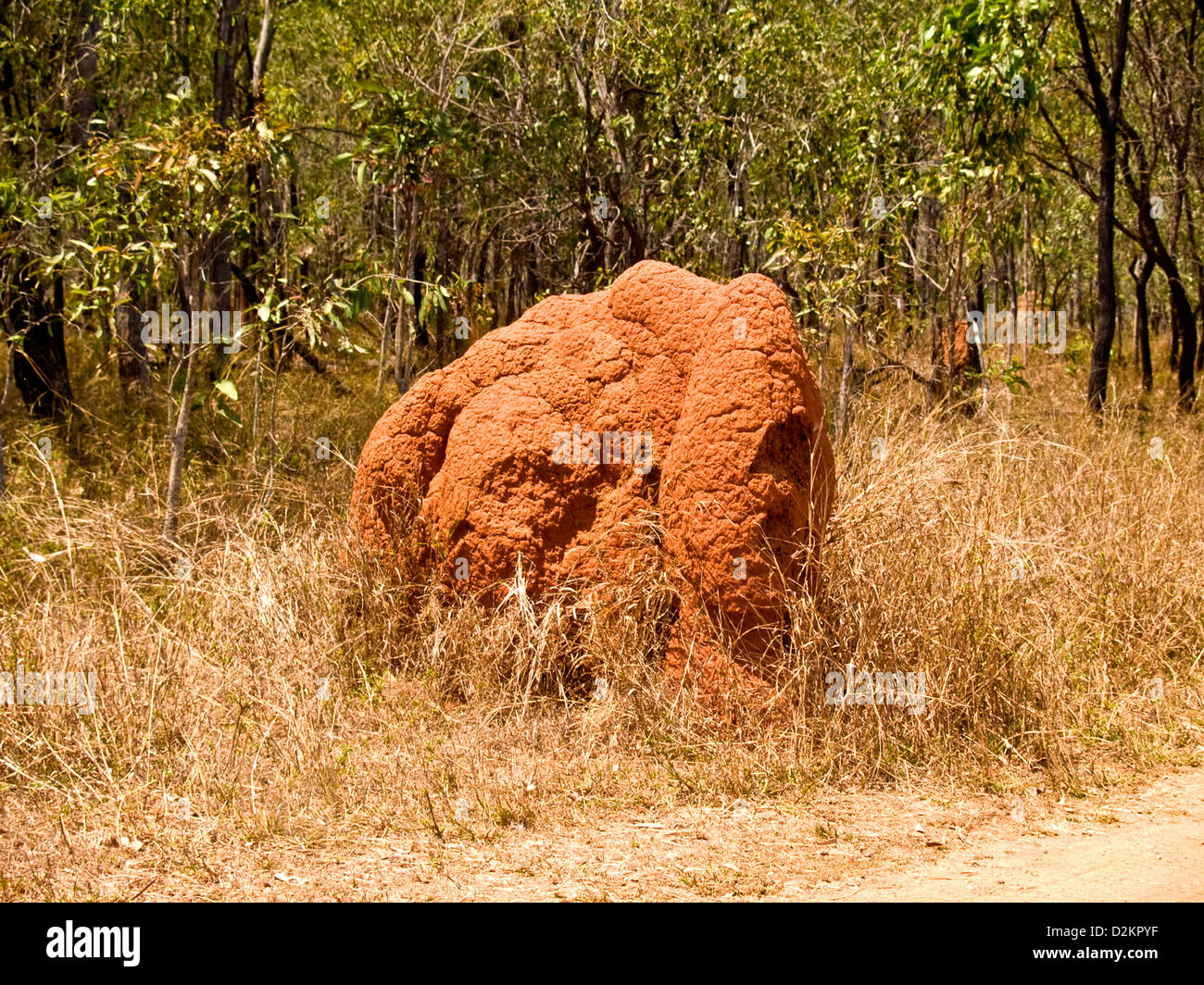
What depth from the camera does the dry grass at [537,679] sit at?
4.58 meters

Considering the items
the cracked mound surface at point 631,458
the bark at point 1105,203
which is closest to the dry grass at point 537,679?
the cracked mound surface at point 631,458

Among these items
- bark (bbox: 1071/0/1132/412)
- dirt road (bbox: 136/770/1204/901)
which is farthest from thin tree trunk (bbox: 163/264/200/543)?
bark (bbox: 1071/0/1132/412)

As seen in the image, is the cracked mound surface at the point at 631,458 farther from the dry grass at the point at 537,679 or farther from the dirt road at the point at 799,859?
the dirt road at the point at 799,859

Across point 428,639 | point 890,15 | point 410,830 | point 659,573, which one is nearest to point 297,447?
point 428,639

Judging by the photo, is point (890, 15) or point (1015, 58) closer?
point (1015, 58)

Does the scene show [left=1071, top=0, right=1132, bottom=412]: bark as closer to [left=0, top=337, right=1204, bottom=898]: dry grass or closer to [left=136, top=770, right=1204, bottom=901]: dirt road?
[left=0, top=337, right=1204, bottom=898]: dry grass

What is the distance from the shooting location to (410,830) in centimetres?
436

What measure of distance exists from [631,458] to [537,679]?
1118 millimetres

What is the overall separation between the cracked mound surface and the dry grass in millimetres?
199

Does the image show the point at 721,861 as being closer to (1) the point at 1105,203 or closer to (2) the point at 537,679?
(2) the point at 537,679

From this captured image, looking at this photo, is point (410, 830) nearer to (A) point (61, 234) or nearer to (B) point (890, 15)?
(A) point (61, 234)

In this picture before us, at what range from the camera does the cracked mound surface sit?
5004mm

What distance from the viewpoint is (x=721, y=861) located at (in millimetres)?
4168

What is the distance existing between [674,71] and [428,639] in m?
6.42
